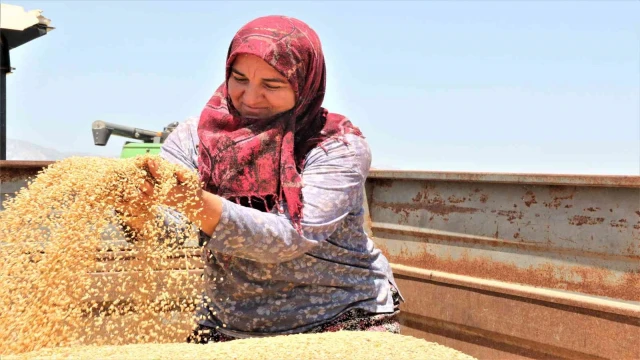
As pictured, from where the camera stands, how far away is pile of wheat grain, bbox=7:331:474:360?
1.72 metres

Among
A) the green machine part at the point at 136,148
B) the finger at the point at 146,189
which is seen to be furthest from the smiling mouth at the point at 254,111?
the green machine part at the point at 136,148

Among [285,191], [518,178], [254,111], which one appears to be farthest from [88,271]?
[518,178]

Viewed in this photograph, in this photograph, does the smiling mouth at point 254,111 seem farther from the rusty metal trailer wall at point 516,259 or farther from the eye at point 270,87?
the rusty metal trailer wall at point 516,259

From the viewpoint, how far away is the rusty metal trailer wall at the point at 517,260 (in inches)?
113

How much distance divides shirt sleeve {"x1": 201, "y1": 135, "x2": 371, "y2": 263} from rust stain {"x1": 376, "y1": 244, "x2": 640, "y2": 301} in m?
1.31

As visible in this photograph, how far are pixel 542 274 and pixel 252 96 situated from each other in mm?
1777

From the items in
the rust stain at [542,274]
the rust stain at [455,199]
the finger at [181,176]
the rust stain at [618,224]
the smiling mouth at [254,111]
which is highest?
the smiling mouth at [254,111]

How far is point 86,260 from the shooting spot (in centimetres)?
186

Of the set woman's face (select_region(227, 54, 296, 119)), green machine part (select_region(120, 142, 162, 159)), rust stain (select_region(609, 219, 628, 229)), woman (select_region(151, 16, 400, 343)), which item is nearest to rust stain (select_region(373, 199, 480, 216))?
rust stain (select_region(609, 219, 628, 229))

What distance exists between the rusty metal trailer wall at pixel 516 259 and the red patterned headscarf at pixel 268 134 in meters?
1.11

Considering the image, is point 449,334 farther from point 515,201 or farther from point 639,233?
point 639,233

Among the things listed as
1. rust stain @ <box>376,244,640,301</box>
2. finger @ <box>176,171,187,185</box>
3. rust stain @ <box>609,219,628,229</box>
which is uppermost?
finger @ <box>176,171,187,185</box>

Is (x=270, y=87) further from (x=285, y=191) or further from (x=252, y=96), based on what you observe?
(x=285, y=191)

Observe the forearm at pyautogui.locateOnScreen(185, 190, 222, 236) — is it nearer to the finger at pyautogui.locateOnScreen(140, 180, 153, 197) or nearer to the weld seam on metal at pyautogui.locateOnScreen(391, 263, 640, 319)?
the finger at pyautogui.locateOnScreen(140, 180, 153, 197)
